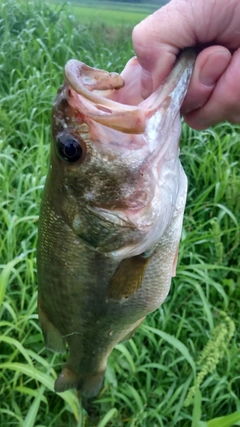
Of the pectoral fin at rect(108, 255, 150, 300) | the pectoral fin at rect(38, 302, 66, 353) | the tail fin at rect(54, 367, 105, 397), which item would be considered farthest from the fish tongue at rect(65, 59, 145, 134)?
the tail fin at rect(54, 367, 105, 397)

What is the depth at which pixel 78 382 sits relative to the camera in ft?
5.23

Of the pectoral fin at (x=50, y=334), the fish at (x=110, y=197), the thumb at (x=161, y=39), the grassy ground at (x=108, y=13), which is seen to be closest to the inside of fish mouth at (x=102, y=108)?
the fish at (x=110, y=197)

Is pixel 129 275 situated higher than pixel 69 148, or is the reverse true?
pixel 69 148

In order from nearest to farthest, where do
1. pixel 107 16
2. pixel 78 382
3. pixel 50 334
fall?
pixel 50 334 < pixel 78 382 < pixel 107 16

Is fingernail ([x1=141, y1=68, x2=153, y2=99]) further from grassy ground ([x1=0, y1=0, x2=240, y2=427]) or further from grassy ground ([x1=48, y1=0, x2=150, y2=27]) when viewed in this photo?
grassy ground ([x1=48, y1=0, x2=150, y2=27])

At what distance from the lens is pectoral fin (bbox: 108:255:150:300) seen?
1215 mm

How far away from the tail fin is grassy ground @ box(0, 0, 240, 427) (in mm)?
315

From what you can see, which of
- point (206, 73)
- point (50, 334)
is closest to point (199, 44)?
point (206, 73)

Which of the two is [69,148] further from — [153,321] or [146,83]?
[153,321]

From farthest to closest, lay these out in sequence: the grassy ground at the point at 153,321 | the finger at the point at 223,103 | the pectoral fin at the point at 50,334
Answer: the grassy ground at the point at 153,321 < the pectoral fin at the point at 50,334 < the finger at the point at 223,103

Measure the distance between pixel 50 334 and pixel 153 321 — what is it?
0.97 meters

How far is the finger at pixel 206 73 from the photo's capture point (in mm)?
1190

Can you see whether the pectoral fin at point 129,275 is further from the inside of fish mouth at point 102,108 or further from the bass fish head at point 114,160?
the inside of fish mouth at point 102,108

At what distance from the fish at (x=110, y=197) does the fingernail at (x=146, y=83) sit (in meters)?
0.03
